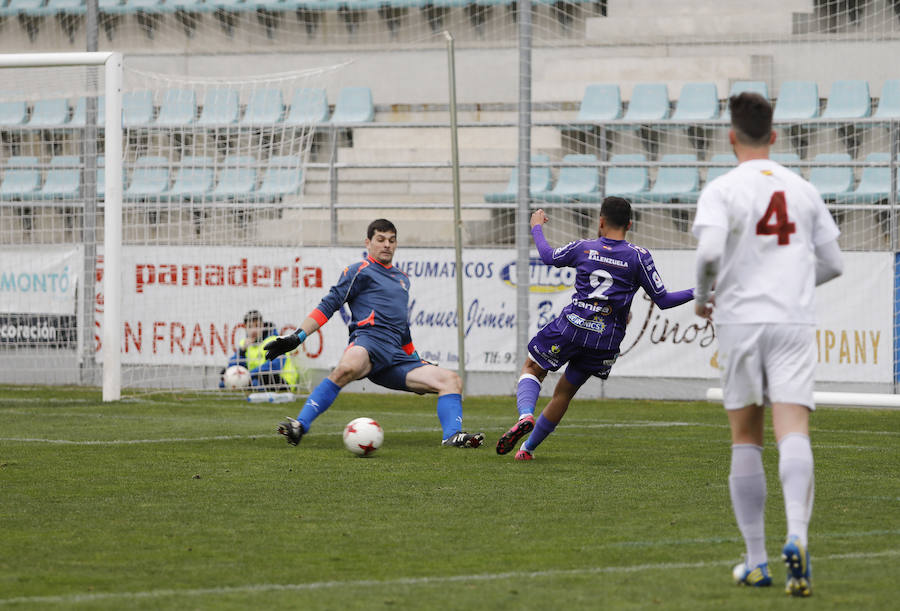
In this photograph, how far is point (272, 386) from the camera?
15.9 m

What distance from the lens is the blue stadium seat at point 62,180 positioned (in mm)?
19328

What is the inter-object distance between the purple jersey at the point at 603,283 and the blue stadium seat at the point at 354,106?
13348mm

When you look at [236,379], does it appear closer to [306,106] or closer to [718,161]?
[306,106]

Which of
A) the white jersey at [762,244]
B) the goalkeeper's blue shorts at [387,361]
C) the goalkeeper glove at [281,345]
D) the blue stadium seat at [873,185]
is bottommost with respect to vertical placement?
the goalkeeper's blue shorts at [387,361]

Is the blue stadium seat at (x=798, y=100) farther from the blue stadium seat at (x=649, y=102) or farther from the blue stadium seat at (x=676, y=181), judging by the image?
the blue stadium seat at (x=676, y=181)

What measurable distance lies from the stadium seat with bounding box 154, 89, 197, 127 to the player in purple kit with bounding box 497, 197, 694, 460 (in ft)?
40.9

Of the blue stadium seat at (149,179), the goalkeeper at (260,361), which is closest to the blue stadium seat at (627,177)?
the goalkeeper at (260,361)

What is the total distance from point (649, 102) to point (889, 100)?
3378 mm

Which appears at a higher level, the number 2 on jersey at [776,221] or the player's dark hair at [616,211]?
the player's dark hair at [616,211]

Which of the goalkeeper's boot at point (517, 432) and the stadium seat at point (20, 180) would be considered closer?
the goalkeeper's boot at point (517, 432)

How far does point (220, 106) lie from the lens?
20422 mm

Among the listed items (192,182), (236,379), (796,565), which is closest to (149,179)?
(192,182)

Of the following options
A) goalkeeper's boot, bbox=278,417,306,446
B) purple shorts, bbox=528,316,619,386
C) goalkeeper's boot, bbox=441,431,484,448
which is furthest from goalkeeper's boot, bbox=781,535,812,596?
goalkeeper's boot, bbox=278,417,306,446

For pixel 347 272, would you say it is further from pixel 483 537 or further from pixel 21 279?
pixel 21 279
